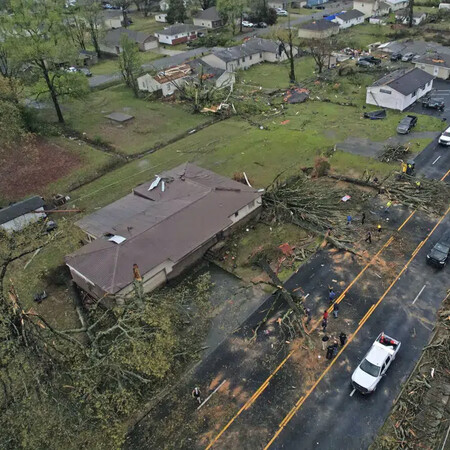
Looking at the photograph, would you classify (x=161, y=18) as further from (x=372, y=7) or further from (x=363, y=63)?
(x=363, y=63)

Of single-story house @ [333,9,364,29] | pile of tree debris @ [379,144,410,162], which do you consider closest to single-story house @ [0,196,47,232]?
pile of tree debris @ [379,144,410,162]

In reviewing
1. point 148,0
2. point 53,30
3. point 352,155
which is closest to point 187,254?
point 352,155

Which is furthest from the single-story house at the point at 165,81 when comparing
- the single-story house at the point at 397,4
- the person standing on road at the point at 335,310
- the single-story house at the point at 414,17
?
the single-story house at the point at 397,4

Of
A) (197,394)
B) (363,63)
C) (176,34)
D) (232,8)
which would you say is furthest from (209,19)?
(197,394)

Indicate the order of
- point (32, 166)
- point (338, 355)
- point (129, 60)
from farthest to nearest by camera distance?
point (129, 60)
point (32, 166)
point (338, 355)

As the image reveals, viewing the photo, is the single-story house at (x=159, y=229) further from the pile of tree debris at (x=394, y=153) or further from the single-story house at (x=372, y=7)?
the single-story house at (x=372, y=7)

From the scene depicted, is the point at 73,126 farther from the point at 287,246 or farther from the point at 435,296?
the point at 435,296

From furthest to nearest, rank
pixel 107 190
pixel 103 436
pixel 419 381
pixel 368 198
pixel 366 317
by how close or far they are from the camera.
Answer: pixel 107 190 < pixel 368 198 < pixel 366 317 < pixel 419 381 < pixel 103 436

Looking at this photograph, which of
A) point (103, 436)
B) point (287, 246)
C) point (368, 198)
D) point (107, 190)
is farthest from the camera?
point (107, 190)
